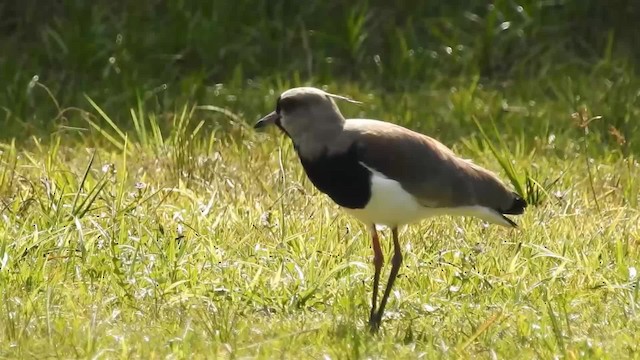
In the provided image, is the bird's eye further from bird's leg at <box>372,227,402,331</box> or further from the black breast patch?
bird's leg at <box>372,227,402,331</box>

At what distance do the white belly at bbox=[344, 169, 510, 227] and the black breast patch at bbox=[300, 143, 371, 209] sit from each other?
26 millimetres

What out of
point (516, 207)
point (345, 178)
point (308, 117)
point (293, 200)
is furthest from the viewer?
point (293, 200)

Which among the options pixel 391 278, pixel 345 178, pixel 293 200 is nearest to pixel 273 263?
pixel 391 278

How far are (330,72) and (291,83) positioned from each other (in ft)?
0.78

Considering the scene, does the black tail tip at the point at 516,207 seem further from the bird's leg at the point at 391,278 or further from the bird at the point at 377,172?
the bird's leg at the point at 391,278

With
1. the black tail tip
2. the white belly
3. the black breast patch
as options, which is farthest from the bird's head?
the black tail tip

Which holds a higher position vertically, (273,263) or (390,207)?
(390,207)

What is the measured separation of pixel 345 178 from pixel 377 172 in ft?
0.35

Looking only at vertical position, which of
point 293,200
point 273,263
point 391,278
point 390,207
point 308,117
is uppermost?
point 308,117

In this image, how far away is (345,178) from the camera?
4480 millimetres

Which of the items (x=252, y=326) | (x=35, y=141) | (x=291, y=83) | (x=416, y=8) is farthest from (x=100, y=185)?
(x=416, y=8)

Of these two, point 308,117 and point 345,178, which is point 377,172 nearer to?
point 345,178

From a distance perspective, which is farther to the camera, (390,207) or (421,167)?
(421,167)

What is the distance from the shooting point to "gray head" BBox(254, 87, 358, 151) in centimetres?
458
